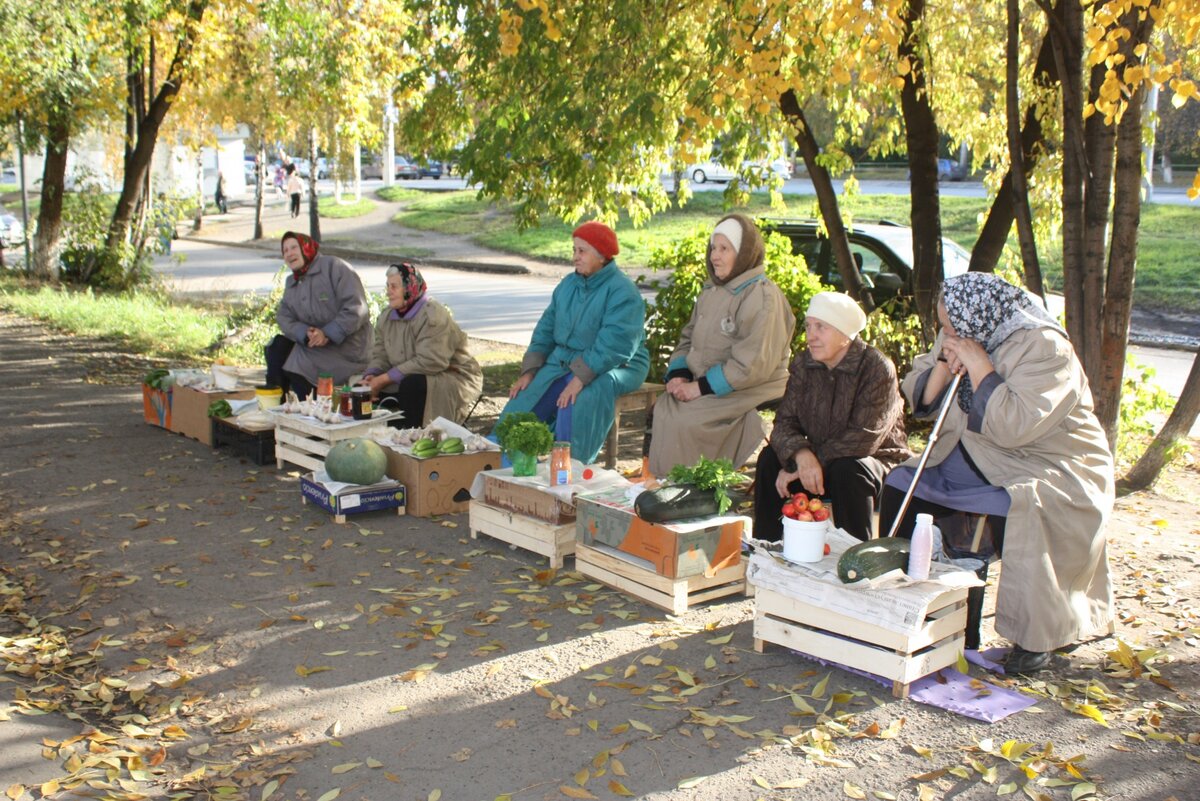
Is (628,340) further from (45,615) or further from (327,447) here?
(45,615)

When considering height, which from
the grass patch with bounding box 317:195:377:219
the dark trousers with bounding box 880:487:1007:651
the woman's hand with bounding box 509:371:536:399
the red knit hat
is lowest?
the dark trousers with bounding box 880:487:1007:651

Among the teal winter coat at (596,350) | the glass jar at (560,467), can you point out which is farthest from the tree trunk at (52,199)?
the glass jar at (560,467)

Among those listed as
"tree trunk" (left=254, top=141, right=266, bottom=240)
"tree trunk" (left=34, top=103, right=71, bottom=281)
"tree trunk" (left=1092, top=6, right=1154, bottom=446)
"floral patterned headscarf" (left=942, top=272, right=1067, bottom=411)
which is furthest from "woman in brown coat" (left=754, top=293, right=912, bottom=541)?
"tree trunk" (left=254, top=141, right=266, bottom=240)

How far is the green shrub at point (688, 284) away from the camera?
876 centimetres

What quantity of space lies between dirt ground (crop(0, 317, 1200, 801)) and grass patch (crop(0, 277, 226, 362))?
6.43 meters

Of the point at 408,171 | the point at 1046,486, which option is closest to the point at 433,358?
the point at 1046,486

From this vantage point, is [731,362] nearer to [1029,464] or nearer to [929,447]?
[929,447]

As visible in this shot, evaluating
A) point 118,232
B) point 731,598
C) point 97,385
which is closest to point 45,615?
point 731,598

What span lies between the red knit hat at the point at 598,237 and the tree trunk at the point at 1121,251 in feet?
9.80

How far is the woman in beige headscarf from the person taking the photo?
623 centimetres

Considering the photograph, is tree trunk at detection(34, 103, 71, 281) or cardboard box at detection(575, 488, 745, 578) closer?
cardboard box at detection(575, 488, 745, 578)

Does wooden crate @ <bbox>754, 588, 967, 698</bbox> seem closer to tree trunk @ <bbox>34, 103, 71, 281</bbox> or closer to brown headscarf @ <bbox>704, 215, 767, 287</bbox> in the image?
brown headscarf @ <bbox>704, 215, 767, 287</bbox>

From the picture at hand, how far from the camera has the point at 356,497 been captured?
6352mm

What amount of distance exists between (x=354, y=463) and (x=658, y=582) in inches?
85.5
